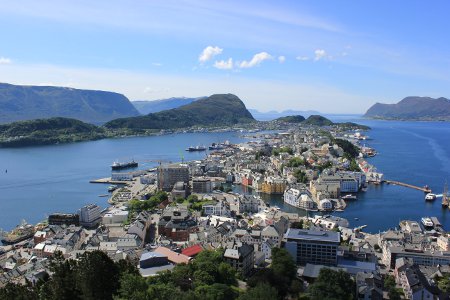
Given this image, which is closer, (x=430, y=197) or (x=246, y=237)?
(x=246, y=237)

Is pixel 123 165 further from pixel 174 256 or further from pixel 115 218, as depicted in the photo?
pixel 174 256

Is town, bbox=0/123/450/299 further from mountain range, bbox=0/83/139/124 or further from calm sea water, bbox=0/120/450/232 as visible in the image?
mountain range, bbox=0/83/139/124

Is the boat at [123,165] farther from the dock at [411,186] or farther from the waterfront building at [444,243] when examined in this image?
the waterfront building at [444,243]

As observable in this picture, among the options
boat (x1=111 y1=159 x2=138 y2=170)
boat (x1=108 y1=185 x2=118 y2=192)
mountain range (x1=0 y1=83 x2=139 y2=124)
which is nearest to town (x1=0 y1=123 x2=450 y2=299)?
boat (x1=108 y1=185 x2=118 y2=192)

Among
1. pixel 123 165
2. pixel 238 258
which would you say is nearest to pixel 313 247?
pixel 238 258

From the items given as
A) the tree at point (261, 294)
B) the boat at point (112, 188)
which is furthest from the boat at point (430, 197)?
the boat at point (112, 188)

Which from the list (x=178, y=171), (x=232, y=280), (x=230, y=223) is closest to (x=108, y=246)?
(x=230, y=223)
